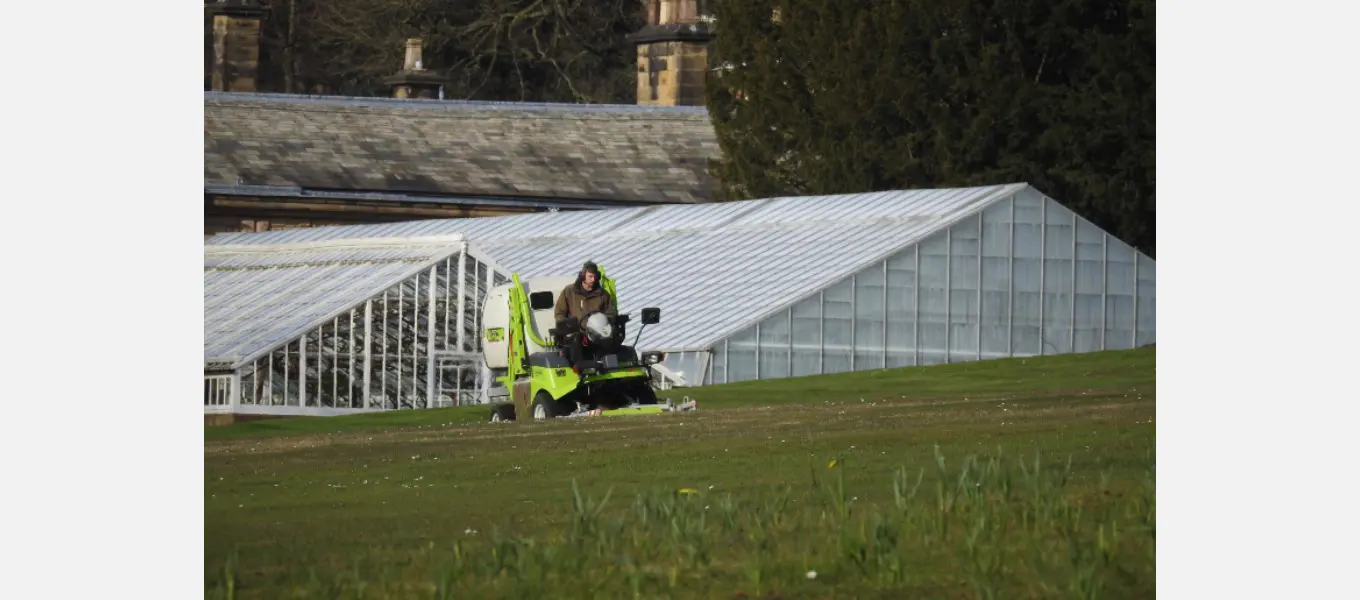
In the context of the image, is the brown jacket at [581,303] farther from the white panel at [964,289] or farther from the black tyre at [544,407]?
the white panel at [964,289]

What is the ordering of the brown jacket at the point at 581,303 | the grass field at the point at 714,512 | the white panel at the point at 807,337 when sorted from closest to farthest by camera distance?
the grass field at the point at 714,512, the brown jacket at the point at 581,303, the white panel at the point at 807,337

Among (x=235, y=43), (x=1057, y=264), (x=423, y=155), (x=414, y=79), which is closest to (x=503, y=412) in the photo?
(x=1057, y=264)

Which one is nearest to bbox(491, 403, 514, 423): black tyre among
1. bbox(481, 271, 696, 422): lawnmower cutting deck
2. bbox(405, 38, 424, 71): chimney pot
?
bbox(481, 271, 696, 422): lawnmower cutting deck

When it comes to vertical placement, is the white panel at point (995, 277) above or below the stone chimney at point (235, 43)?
below

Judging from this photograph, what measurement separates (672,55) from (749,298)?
21.0 m

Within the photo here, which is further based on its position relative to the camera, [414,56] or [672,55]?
[672,55]

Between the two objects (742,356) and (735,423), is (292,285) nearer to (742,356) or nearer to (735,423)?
(742,356)

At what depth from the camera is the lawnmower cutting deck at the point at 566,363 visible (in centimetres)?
1944

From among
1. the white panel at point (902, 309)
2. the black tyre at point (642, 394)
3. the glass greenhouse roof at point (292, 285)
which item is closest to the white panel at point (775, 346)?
the white panel at point (902, 309)

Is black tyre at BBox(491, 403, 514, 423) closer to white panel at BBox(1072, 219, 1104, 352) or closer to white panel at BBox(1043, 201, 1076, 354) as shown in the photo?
white panel at BBox(1072, 219, 1104, 352)

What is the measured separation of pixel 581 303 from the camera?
19438 millimetres

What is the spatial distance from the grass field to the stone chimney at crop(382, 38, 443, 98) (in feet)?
105

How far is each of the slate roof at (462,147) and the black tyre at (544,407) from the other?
23.6 metres

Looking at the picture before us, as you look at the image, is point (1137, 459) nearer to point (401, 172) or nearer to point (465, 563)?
point (465, 563)
